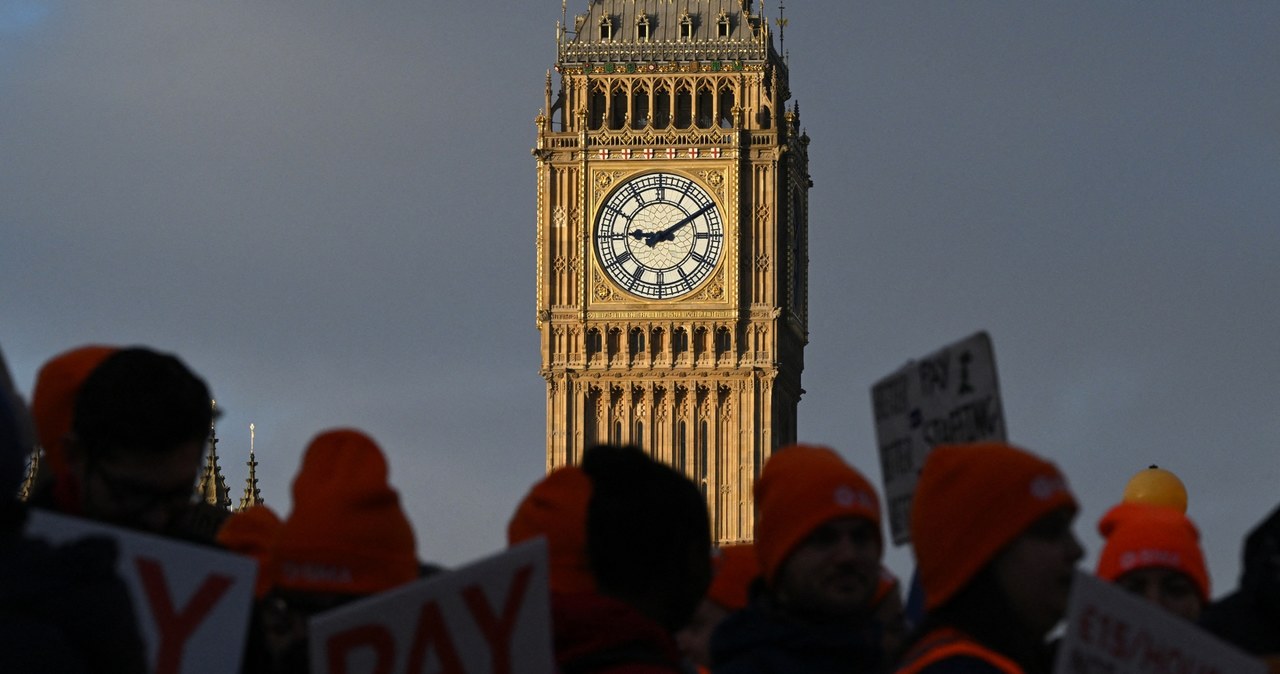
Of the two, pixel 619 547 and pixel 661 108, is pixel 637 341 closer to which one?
pixel 661 108

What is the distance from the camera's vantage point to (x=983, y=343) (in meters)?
7.18

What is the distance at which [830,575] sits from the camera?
6.56 metres

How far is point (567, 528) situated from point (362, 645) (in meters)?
0.94

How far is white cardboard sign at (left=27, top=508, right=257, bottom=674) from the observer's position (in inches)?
214

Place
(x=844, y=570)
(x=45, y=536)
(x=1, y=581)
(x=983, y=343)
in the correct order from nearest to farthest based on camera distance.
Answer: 1. (x=1, y=581)
2. (x=45, y=536)
3. (x=844, y=570)
4. (x=983, y=343)

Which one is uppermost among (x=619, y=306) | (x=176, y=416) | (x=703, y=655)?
(x=619, y=306)

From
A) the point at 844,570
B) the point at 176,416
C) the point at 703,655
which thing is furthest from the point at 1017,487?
the point at 703,655

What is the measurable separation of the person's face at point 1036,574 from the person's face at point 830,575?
0.98 m

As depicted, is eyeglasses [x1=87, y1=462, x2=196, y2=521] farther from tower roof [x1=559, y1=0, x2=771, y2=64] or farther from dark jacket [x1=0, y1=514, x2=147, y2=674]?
tower roof [x1=559, y1=0, x2=771, y2=64]

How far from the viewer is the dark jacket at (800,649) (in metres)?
6.39

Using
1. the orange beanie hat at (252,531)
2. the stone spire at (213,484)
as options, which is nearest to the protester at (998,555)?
the orange beanie hat at (252,531)

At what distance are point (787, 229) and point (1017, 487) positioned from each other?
55281mm

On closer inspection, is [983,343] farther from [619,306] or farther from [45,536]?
[619,306]

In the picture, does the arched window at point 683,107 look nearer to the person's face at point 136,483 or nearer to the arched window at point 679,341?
the arched window at point 679,341
